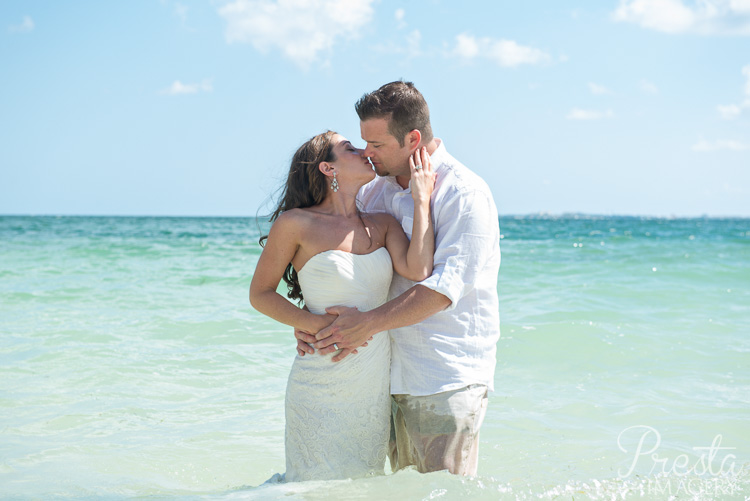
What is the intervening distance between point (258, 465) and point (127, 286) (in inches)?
332

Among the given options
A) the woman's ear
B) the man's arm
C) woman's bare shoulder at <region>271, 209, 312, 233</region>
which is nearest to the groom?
the man's arm

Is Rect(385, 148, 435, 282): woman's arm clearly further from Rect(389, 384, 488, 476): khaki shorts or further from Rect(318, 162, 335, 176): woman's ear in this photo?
Rect(389, 384, 488, 476): khaki shorts

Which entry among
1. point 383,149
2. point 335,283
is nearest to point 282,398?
point 335,283

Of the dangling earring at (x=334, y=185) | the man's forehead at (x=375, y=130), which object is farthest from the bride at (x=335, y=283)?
the man's forehead at (x=375, y=130)

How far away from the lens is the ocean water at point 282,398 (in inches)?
164

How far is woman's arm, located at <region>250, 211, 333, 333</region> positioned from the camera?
3.22 m

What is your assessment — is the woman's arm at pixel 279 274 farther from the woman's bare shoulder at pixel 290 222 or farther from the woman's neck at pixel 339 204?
the woman's neck at pixel 339 204

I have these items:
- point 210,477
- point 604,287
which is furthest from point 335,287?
point 604,287

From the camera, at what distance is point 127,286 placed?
12305mm

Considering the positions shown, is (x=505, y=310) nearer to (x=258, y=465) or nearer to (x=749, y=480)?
(x=258, y=465)

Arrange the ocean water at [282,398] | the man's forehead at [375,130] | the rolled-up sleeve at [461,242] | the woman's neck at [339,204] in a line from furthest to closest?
the ocean water at [282,398] → the woman's neck at [339,204] → the man's forehead at [375,130] → the rolled-up sleeve at [461,242]

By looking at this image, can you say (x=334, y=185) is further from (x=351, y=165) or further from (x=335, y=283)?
(x=335, y=283)

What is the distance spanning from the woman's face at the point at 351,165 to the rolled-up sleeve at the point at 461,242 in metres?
0.43

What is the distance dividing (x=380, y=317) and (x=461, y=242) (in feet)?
1.66
